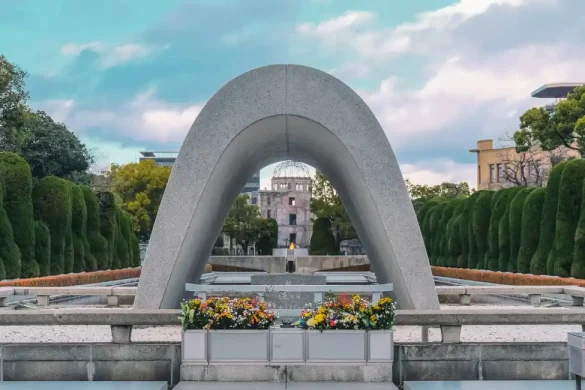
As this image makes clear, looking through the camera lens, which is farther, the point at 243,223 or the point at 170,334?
the point at 243,223

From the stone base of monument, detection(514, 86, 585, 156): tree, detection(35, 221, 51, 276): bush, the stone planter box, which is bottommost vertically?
the stone base of monument

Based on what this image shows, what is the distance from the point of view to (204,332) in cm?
788

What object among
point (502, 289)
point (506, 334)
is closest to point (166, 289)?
point (506, 334)

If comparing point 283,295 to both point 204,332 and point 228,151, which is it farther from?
point 204,332

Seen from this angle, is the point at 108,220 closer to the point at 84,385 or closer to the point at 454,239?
the point at 454,239

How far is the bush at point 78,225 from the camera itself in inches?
1047

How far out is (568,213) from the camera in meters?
22.1

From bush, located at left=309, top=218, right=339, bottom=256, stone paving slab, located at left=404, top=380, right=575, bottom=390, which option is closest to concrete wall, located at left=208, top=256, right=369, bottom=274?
bush, located at left=309, top=218, right=339, bottom=256

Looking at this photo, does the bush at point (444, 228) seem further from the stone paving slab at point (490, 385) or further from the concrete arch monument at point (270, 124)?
the stone paving slab at point (490, 385)

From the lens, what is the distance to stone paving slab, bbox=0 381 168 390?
7555 millimetres

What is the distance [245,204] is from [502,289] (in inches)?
1859

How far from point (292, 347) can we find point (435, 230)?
99.2 feet

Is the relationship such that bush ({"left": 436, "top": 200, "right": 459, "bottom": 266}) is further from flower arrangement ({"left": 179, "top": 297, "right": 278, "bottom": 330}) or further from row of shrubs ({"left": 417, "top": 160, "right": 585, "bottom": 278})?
flower arrangement ({"left": 179, "top": 297, "right": 278, "bottom": 330})

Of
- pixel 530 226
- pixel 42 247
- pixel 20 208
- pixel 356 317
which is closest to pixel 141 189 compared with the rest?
pixel 42 247
